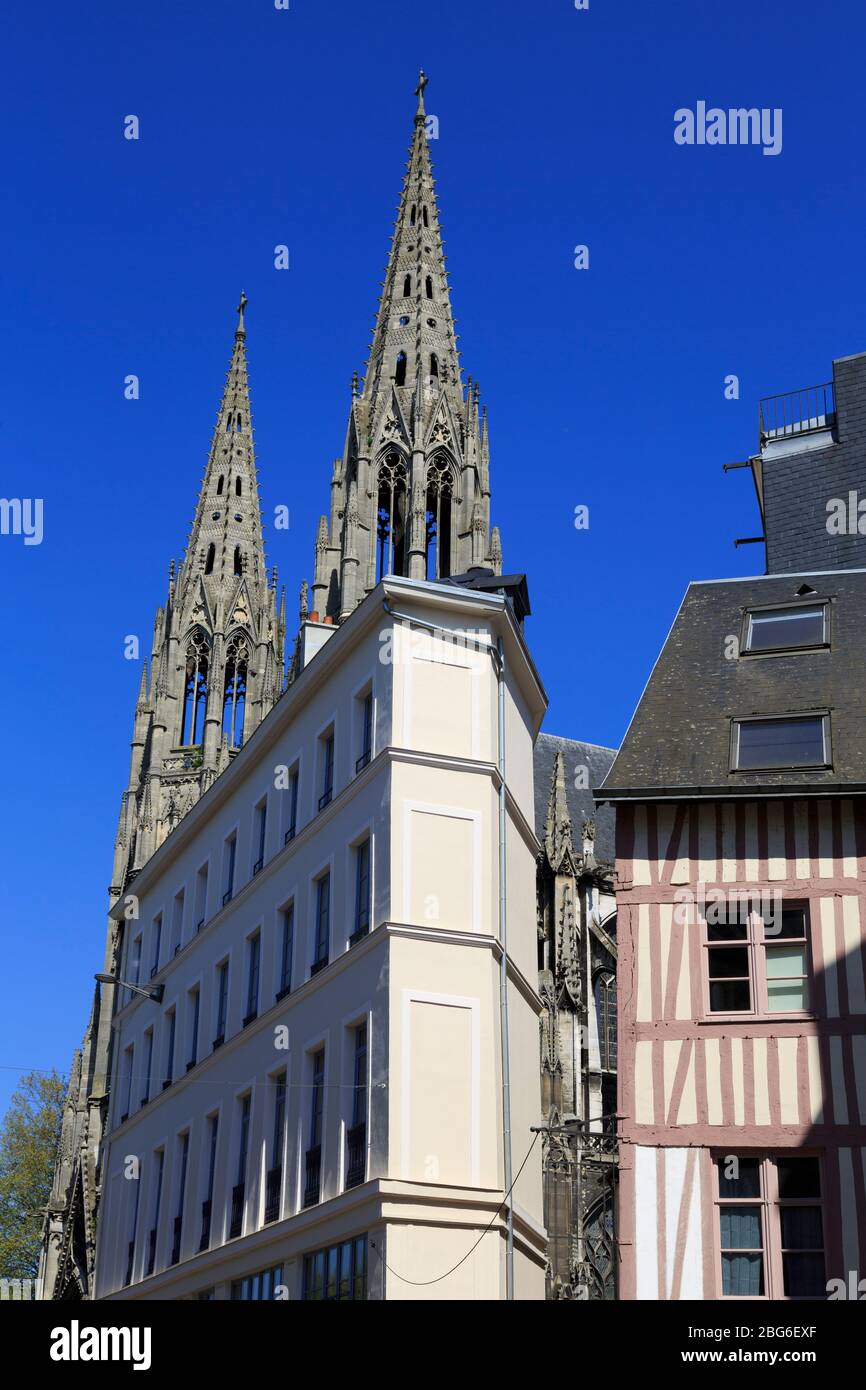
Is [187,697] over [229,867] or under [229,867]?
over

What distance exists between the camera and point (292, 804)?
24859 millimetres

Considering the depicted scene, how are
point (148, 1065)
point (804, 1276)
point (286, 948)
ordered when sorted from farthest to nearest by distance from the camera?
point (148, 1065) < point (286, 948) < point (804, 1276)

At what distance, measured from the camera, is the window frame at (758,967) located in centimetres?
1798

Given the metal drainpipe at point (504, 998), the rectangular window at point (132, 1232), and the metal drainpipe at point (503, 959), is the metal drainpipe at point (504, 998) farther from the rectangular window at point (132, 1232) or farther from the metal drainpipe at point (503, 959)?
the rectangular window at point (132, 1232)

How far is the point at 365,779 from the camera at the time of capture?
72.0 feet

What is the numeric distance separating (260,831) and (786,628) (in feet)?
28.9

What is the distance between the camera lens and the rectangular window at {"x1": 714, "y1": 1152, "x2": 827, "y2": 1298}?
1697 centimetres

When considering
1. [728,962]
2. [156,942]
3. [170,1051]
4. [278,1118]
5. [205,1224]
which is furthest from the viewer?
[156,942]

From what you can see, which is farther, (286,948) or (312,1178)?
(286,948)

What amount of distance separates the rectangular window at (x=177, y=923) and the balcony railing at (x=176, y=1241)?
188 inches

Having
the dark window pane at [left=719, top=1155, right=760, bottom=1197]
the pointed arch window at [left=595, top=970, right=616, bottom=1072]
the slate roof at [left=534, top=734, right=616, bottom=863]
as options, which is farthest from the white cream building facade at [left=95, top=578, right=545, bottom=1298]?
the slate roof at [left=534, top=734, right=616, bottom=863]

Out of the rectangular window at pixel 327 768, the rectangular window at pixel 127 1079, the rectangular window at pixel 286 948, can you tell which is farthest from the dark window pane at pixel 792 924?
the rectangular window at pixel 127 1079

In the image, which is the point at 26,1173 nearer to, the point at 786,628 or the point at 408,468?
the point at 408,468

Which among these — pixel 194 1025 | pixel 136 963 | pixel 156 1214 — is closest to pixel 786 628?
pixel 194 1025
